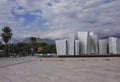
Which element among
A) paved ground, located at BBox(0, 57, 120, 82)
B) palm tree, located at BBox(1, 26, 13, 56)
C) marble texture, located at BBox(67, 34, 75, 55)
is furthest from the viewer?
palm tree, located at BBox(1, 26, 13, 56)

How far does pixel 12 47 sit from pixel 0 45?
330 inches

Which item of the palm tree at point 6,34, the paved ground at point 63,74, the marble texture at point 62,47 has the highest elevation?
the palm tree at point 6,34

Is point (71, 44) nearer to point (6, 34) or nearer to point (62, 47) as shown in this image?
point (62, 47)

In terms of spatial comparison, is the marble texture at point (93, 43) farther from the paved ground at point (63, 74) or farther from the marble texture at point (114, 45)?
the paved ground at point (63, 74)

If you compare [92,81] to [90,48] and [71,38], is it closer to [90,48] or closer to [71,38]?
[71,38]

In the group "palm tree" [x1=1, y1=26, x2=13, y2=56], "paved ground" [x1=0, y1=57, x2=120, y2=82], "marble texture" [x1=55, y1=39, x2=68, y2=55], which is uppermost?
"palm tree" [x1=1, y1=26, x2=13, y2=56]

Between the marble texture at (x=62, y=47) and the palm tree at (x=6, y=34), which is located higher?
the palm tree at (x=6, y=34)

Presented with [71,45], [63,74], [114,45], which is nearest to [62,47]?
[71,45]

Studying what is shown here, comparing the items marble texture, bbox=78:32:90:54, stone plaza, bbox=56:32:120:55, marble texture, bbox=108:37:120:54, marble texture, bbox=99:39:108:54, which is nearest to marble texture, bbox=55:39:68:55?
stone plaza, bbox=56:32:120:55

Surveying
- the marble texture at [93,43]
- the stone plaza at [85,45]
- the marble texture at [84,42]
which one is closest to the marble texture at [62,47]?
the stone plaza at [85,45]

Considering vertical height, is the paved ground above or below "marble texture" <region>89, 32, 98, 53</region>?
below

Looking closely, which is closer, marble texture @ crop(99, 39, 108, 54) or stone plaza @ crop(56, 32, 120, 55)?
stone plaza @ crop(56, 32, 120, 55)

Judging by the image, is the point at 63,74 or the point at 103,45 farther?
the point at 103,45

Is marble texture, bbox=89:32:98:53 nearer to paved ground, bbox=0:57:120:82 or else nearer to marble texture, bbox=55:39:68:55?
marble texture, bbox=55:39:68:55
